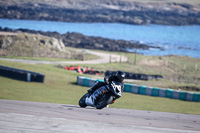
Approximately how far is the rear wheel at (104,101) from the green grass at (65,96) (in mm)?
5252

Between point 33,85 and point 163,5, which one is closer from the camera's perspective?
point 33,85

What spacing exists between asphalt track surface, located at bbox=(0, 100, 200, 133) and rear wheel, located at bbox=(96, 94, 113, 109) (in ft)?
0.73

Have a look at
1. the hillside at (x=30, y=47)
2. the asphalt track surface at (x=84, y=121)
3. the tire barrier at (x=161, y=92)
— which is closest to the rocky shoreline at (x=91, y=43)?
the hillside at (x=30, y=47)

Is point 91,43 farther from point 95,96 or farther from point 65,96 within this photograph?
point 95,96

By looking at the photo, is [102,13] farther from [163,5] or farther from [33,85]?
[33,85]

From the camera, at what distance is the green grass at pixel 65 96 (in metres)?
17.5

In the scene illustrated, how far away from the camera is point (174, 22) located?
474 feet

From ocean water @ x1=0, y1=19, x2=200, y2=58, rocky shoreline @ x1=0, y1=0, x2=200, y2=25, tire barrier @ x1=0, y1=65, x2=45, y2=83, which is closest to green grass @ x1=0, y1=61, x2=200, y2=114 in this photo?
tire barrier @ x1=0, y1=65, x2=45, y2=83

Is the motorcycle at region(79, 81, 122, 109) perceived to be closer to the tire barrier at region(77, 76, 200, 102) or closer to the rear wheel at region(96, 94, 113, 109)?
the rear wheel at region(96, 94, 113, 109)

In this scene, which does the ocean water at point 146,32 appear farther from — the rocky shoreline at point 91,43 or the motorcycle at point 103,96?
the motorcycle at point 103,96

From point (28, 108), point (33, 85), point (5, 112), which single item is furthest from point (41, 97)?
point (5, 112)

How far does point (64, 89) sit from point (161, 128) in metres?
13.8

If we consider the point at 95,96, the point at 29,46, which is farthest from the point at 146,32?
the point at 95,96

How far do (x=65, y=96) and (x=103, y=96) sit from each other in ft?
28.1
